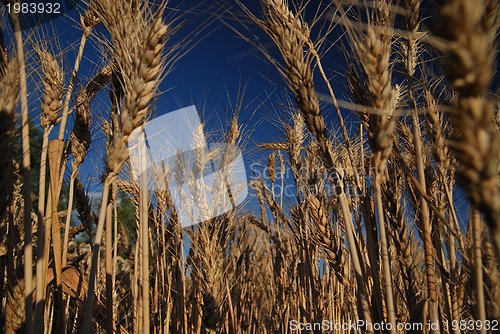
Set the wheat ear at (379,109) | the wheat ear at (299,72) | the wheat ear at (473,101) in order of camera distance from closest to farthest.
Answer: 1. the wheat ear at (473,101)
2. the wheat ear at (379,109)
3. the wheat ear at (299,72)

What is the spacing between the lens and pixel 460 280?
1345mm

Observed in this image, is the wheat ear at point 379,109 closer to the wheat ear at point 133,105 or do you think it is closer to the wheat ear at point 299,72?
the wheat ear at point 299,72

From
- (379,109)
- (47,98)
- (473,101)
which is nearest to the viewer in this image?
(473,101)

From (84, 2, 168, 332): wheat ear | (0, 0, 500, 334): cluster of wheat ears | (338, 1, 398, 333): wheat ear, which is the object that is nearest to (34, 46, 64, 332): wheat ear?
(0, 0, 500, 334): cluster of wheat ears

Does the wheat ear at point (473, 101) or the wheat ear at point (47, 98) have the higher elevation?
the wheat ear at point (47, 98)

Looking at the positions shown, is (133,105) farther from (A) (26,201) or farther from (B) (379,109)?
(B) (379,109)

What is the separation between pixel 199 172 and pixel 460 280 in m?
2.11

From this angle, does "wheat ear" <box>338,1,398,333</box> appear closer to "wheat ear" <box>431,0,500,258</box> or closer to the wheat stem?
"wheat ear" <box>431,0,500,258</box>

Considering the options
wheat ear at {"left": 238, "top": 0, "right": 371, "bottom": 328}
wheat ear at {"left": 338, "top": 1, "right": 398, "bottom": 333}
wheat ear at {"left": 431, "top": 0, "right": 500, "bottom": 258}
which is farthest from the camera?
wheat ear at {"left": 238, "top": 0, "right": 371, "bottom": 328}

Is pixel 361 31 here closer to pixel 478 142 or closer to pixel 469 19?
pixel 469 19

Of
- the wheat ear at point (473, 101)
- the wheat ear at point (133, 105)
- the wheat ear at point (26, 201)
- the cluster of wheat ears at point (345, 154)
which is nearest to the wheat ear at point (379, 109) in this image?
the cluster of wheat ears at point (345, 154)

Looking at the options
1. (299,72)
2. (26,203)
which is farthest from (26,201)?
(299,72)

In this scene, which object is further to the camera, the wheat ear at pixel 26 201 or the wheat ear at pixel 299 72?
the wheat ear at pixel 299 72

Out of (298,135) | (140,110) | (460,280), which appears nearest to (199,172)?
(298,135)
